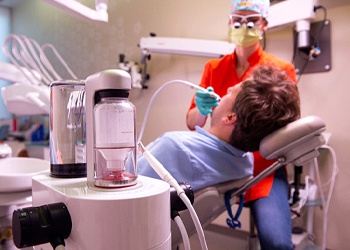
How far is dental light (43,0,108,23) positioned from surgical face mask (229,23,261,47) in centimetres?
62

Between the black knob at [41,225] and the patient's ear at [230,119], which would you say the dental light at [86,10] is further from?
the black knob at [41,225]

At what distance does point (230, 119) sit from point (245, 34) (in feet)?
1.96

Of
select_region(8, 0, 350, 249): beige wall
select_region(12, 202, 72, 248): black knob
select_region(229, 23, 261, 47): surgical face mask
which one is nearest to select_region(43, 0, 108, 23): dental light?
select_region(8, 0, 350, 249): beige wall

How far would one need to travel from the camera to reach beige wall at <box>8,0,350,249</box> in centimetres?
168

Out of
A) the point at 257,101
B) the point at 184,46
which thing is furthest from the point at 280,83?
the point at 184,46

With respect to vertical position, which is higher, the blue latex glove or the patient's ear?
the blue latex glove

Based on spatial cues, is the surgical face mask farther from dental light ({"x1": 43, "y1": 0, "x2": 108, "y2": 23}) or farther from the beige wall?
dental light ({"x1": 43, "y1": 0, "x2": 108, "y2": 23})

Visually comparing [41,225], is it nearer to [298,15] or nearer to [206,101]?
[206,101]

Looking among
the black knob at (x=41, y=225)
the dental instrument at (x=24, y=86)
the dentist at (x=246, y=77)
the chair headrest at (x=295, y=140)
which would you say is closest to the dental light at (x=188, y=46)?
the dentist at (x=246, y=77)

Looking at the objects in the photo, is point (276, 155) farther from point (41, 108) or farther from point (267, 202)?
point (41, 108)

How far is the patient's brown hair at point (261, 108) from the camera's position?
3.35 ft

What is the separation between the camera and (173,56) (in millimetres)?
2299

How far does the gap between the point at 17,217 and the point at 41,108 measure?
1.27m

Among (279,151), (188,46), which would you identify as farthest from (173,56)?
(279,151)
